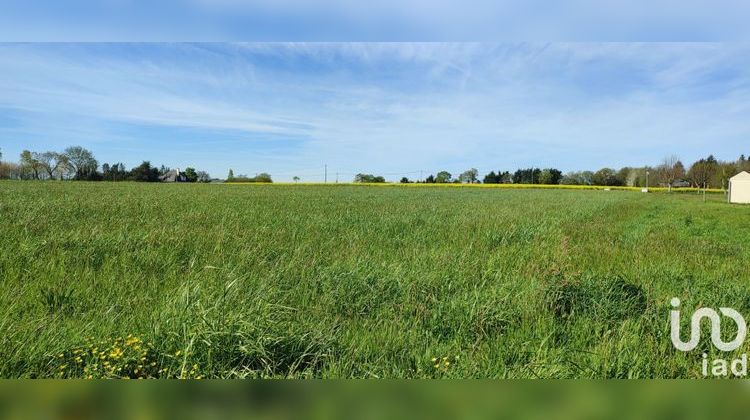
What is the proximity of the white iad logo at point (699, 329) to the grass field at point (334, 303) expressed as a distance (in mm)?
83

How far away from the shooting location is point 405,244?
7.22 meters

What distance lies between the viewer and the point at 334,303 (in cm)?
397

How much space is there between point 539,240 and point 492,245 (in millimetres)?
1356

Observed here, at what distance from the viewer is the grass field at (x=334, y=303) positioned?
8.84ft

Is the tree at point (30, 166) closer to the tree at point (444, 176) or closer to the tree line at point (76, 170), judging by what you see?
the tree line at point (76, 170)

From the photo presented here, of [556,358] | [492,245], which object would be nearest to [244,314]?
[556,358]

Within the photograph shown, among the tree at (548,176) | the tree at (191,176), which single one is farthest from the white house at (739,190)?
the tree at (191,176)

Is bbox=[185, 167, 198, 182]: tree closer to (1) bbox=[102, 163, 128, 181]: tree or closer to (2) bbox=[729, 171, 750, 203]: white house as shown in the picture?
(1) bbox=[102, 163, 128, 181]: tree

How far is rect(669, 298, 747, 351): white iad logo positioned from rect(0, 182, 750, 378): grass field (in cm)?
8

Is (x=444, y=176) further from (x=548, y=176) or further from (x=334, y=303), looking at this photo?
(x=548, y=176)

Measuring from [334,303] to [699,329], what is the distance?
2813 mm

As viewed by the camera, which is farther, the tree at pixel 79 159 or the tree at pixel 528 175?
the tree at pixel 528 175

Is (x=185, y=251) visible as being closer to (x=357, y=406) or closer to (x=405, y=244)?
(x=405, y=244)

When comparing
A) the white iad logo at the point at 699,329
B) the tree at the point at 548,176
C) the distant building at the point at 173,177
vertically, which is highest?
the tree at the point at 548,176
